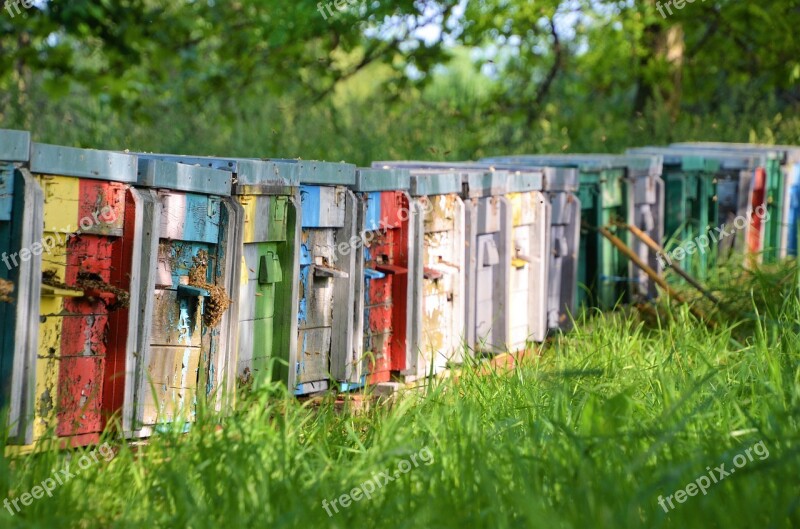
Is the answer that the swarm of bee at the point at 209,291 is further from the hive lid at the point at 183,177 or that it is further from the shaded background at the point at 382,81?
the shaded background at the point at 382,81

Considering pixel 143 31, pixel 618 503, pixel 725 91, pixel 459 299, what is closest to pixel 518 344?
pixel 459 299

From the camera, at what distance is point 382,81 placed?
1590cm

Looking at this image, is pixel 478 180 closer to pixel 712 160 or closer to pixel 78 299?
pixel 78 299

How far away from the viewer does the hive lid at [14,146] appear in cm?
390

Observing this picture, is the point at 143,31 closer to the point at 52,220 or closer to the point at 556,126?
the point at 556,126

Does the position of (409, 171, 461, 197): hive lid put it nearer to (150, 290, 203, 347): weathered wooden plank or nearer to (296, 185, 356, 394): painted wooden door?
(296, 185, 356, 394): painted wooden door

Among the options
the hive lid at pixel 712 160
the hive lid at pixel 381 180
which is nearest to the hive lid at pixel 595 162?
the hive lid at pixel 712 160

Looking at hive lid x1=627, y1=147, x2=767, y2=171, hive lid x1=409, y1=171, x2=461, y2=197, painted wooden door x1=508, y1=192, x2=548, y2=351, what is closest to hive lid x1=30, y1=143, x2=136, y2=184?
hive lid x1=409, y1=171, x2=461, y2=197

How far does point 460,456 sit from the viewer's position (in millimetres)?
3645

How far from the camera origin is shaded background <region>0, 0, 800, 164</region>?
465 inches

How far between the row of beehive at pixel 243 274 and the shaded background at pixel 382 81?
13.9ft

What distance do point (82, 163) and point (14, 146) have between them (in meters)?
0.29

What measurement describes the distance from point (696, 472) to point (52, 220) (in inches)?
95.1

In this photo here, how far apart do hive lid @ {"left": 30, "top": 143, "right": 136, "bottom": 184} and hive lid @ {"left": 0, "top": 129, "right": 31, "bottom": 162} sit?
4 centimetres
